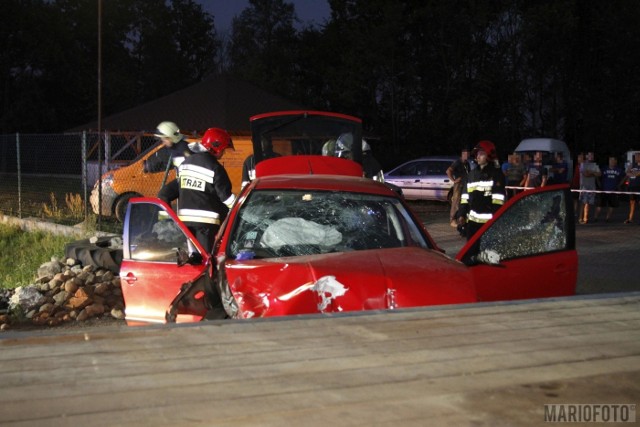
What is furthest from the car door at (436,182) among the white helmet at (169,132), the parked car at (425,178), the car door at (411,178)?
the white helmet at (169,132)

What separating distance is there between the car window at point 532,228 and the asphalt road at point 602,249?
3.93 m

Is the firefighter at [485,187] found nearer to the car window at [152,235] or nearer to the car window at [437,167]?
the car window at [152,235]

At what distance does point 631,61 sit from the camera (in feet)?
113

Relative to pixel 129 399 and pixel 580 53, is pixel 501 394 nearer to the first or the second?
pixel 129 399

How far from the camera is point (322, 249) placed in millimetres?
5590

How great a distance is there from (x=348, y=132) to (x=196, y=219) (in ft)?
10.6

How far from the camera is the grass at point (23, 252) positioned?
1183 cm

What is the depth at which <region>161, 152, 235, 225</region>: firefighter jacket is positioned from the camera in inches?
278

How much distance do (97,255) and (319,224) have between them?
5.29 m

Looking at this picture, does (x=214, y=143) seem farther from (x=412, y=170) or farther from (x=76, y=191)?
(x=412, y=170)

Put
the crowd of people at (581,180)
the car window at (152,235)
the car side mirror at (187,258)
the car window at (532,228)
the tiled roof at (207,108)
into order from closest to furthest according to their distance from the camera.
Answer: the car side mirror at (187,258), the car window at (532,228), the car window at (152,235), the crowd of people at (581,180), the tiled roof at (207,108)

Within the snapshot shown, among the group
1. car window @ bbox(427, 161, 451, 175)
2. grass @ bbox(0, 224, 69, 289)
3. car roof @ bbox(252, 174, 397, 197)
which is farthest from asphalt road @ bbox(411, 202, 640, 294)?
grass @ bbox(0, 224, 69, 289)

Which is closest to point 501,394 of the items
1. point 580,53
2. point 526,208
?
point 526,208

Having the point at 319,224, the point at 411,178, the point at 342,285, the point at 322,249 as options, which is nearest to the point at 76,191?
the point at 411,178
